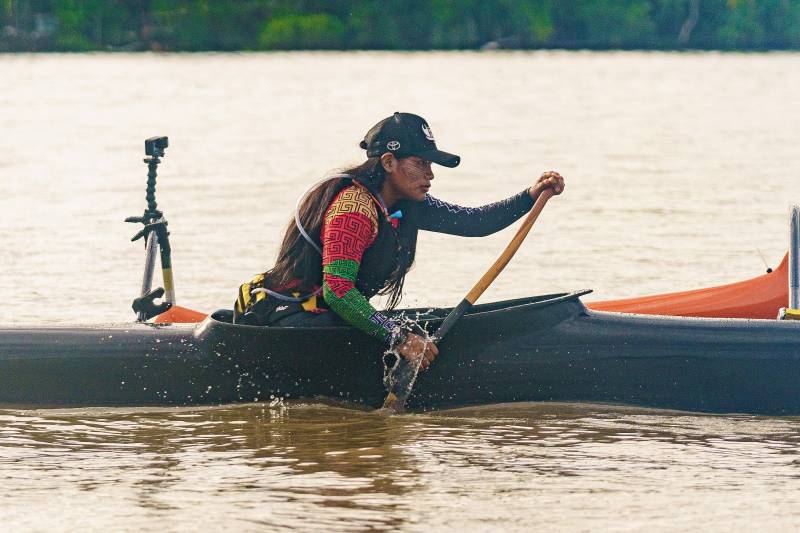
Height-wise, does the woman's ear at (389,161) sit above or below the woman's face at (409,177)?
above

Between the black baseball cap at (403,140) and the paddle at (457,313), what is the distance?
0.45m

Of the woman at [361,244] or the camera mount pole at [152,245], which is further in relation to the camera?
the camera mount pole at [152,245]

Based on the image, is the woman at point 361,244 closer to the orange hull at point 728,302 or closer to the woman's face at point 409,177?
the woman's face at point 409,177

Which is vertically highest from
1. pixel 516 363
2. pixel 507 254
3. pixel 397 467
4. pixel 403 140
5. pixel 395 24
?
pixel 395 24

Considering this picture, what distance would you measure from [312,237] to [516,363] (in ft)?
3.26

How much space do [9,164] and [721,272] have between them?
13462 mm

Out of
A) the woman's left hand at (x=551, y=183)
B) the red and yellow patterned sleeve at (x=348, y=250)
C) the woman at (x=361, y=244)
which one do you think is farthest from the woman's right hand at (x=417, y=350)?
the woman's left hand at (x=551, y=183)

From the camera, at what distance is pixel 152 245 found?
25.2ft

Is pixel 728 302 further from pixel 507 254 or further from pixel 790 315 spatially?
pixel 507 254

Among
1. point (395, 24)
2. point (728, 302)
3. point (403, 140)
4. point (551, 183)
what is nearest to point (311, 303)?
point (403, 140)

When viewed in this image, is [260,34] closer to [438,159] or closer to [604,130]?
[604,130]

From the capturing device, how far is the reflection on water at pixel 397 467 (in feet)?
17.7

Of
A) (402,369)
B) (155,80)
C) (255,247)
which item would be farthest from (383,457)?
(155,80)

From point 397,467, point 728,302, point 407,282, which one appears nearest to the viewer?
point 397,467
